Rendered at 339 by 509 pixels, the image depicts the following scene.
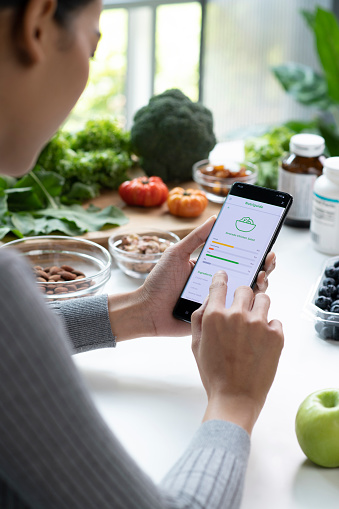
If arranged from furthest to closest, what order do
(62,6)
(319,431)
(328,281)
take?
(328,281) → (319,431) → (62,6)

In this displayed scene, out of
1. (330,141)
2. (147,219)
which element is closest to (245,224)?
(147,219)

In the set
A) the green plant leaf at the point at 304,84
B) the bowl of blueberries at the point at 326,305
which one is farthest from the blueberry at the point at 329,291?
the green plant leaf at the point at 304,84

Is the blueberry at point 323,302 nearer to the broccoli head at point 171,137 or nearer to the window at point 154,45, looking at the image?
the broccoli head at point 171,137

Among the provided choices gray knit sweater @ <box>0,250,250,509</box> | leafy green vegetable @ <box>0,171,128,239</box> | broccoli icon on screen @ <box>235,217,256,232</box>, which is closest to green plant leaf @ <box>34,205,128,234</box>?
leafy green vegetable @ <box>0,171,128,239</box>

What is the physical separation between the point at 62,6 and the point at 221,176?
4.28ft

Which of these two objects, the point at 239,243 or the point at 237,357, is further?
the point at 239,243

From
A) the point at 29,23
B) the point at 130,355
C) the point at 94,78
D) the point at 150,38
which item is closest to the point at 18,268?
the point at 29,23

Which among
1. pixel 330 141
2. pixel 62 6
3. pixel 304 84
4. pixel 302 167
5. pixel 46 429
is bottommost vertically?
pixel 330 141

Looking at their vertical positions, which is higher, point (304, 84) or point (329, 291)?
point (329, 291)

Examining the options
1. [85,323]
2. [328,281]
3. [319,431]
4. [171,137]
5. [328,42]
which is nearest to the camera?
[319,431]

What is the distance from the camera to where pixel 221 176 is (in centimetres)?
191

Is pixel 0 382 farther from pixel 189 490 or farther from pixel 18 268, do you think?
pixel 189 490

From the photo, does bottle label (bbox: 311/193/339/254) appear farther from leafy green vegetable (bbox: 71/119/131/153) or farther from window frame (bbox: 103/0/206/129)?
window frame (bbox: 103/0/206/129)

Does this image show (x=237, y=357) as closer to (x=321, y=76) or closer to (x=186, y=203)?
(x=186, y=203)
